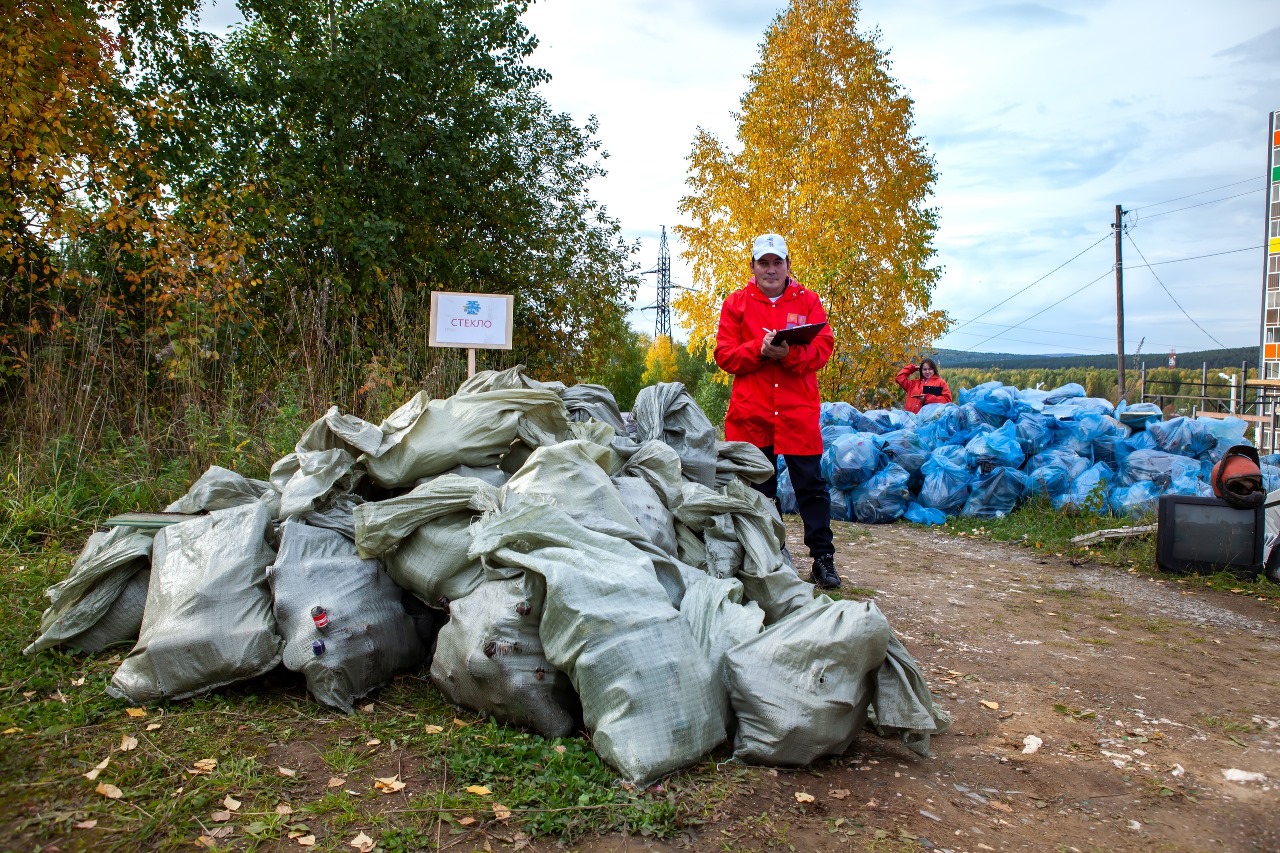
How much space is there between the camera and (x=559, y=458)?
8.57ft

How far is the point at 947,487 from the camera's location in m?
6.52

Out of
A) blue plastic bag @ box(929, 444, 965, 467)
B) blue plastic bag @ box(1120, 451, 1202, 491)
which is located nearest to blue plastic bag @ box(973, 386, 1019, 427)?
blue plastic bag @ box(929, 444, 965, 467)

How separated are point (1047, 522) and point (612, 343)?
9427mm

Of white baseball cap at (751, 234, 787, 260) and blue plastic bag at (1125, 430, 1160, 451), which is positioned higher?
white baseball cap at (751, 234, 787, 260)

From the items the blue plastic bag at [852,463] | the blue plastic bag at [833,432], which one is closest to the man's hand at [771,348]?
the blue plastic bag at [852,463]

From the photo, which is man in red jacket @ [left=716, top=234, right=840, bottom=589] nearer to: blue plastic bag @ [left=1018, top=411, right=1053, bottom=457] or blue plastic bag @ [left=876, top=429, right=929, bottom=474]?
blue plastic bag @ [left=876, top=429, right=929, bottom=474]

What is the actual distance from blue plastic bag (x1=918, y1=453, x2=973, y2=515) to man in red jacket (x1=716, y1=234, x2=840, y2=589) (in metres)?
2.89

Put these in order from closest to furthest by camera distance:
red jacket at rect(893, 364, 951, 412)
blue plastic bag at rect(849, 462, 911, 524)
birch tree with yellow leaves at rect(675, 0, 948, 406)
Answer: blue plastic bag at rect(849, 462, 911, 524) → red jacket at rect(893, 364, 951, 412) → birch tree with yellow leaves at rect(675, 0, 948, 406)

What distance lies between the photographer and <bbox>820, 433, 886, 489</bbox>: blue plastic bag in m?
6.62

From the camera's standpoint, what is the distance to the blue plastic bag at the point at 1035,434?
6590 millimetres

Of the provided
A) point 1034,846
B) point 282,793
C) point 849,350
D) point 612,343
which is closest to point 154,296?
point 282,793

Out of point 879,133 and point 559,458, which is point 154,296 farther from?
point 879,133

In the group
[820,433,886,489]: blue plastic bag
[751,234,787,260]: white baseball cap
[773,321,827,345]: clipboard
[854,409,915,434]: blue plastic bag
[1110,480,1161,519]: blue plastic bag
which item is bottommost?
[1110,480,1161,519]: blue plastic bag

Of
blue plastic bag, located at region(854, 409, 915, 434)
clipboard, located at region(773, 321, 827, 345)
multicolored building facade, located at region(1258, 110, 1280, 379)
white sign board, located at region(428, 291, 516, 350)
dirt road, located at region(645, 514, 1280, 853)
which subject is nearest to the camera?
dirt road, located at region(645, 514, 1280, 853)
